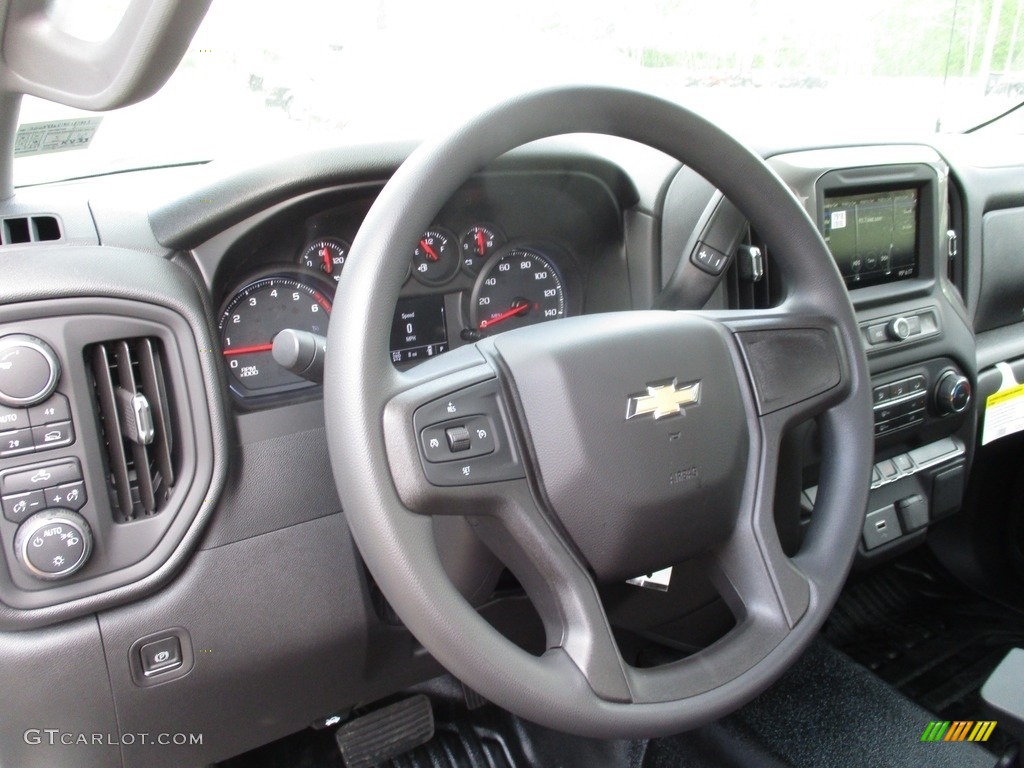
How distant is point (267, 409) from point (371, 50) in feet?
1.97

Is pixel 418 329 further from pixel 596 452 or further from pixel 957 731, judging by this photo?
pixel 957 731

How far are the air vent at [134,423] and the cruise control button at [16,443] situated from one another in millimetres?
84

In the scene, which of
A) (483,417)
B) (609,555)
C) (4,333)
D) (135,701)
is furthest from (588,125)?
(135,701)

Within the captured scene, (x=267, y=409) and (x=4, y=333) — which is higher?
(x=4, y=333)

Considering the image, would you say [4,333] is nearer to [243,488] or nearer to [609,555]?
[243,488]

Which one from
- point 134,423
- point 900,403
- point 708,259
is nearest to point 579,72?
point 708,259

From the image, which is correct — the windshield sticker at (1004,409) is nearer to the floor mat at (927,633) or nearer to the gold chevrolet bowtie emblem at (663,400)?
the floor mat at (927,633)

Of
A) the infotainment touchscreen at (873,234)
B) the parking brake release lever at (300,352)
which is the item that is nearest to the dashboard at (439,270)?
the parking brake release lever at (300,352)

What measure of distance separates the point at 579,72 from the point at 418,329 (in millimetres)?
495

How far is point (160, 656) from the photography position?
3.78 ft

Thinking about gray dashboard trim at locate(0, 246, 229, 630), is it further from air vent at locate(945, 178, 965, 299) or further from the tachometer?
air vent at locate(945, 178, 965, 299)

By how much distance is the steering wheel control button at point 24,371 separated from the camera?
39.6 inches

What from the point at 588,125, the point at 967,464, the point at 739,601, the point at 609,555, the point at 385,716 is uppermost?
the point at 588,125

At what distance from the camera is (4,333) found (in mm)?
1014
